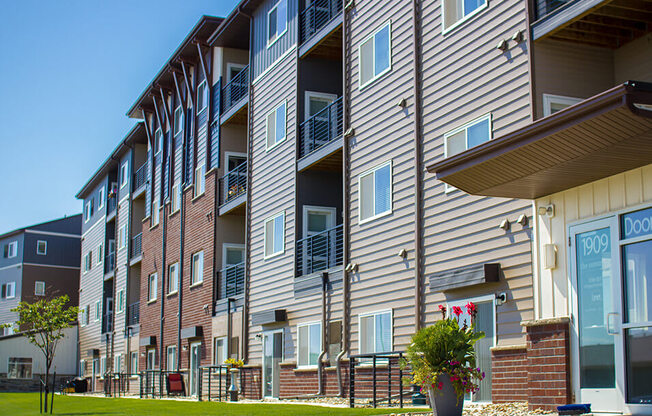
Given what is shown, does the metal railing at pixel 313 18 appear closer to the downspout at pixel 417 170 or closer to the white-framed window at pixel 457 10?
the downspout at pixel 417 170

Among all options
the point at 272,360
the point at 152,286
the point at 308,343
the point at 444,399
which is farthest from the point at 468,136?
the point at 152,286

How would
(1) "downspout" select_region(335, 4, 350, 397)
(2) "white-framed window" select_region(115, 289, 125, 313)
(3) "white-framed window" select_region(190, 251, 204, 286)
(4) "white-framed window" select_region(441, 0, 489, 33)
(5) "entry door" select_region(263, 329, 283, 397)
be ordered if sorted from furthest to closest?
(2) "white-framed window" select_region(115, 289, 125, 313) < (3) "white-framed window" select_region(190, 251, 204, 286) < (5) "entry door" select_region(263, 329, 283, 397) < (1) "downspout" select_region(335, 4, 350, 397) < (4) "white-framed window" select_region(441, 0, 489, 33)

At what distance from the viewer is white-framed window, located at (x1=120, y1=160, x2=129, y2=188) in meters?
43.5

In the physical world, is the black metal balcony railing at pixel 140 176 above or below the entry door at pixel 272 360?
above

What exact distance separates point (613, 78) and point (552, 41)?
57.7 inches

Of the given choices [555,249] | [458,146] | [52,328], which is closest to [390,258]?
[458,146]

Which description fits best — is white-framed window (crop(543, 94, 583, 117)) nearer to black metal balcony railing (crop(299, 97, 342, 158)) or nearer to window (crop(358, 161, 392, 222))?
window (crop(358, 161, 392, 222))

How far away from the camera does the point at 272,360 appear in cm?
2417

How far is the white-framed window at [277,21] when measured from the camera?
25.0m

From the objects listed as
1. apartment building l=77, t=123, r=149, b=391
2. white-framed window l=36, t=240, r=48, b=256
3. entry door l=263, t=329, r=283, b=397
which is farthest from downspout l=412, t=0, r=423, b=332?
white-framed window l=36, t=240, r=48, b=256

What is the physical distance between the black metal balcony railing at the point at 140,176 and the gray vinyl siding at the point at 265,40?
15.0 metres

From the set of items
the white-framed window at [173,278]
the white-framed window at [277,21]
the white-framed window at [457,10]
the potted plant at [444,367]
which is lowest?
the potted plant at [444,367]

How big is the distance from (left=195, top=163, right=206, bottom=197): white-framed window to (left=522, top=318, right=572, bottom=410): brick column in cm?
2001

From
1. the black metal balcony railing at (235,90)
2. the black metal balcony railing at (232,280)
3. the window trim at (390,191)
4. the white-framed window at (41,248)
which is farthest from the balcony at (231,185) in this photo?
the white-framed window at (41,248)
